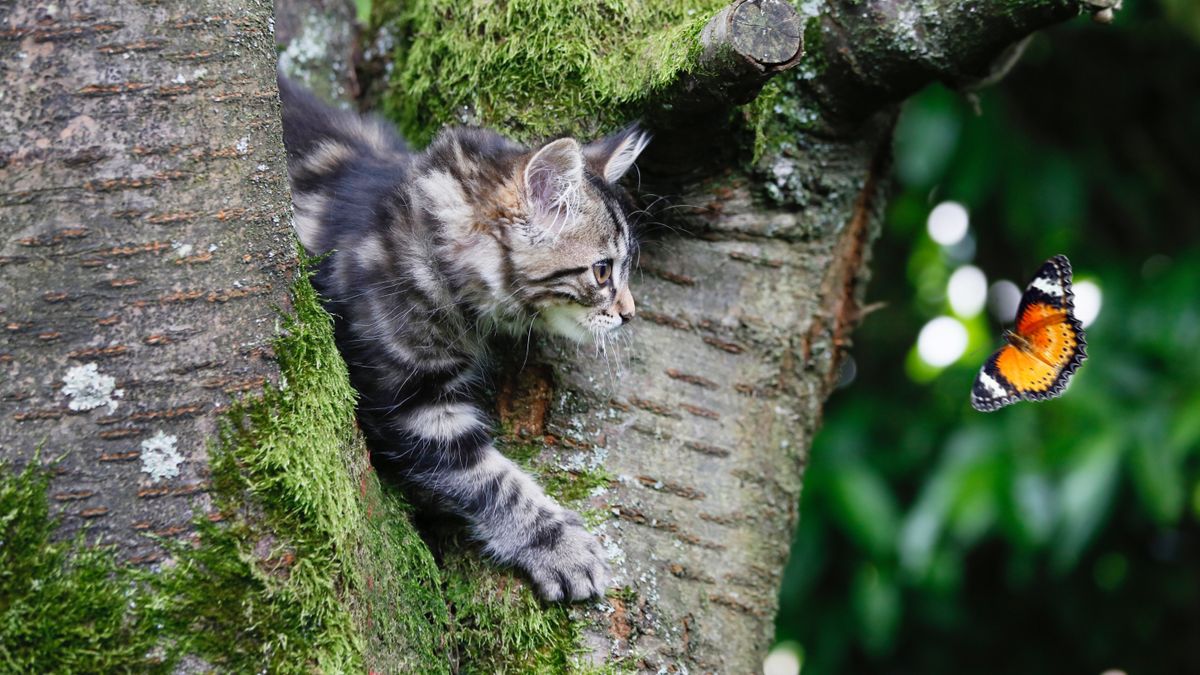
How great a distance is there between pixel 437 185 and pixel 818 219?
2.86ft

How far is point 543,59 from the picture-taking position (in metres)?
2.37

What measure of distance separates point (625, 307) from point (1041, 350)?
882 millimetres

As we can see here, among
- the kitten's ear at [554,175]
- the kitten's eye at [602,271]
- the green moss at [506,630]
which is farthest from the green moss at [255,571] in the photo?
the kitten's eye at [602,271]

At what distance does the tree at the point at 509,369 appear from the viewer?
1554 mm

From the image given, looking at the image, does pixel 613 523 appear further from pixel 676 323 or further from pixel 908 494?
pixel 908 494

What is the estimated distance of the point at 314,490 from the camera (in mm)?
1655

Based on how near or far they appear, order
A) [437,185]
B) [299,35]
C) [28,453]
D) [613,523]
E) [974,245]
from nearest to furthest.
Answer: [28,453] → [613,523] → [437,185] → [299,35] → [974,245]

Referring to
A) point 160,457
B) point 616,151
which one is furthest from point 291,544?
point 616,151

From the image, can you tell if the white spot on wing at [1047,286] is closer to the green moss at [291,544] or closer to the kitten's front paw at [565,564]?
the kitten's front paw at [565,564]

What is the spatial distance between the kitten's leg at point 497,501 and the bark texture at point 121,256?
0.72 m

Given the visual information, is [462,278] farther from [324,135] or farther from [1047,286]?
[1047,286]

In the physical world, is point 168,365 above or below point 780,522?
above

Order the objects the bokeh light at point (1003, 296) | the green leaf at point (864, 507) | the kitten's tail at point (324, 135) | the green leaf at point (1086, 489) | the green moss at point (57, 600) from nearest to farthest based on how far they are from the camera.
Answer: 1. the green moss at point (57, 600)
2. the kitten's tail at point (324, 135)
3. the green leaf at point (1086, 489)
4. the green leaf at point (864, 507)
5. the bokeh light at point (1003, 296)

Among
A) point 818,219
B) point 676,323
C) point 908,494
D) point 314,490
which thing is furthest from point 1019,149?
point 314,490
